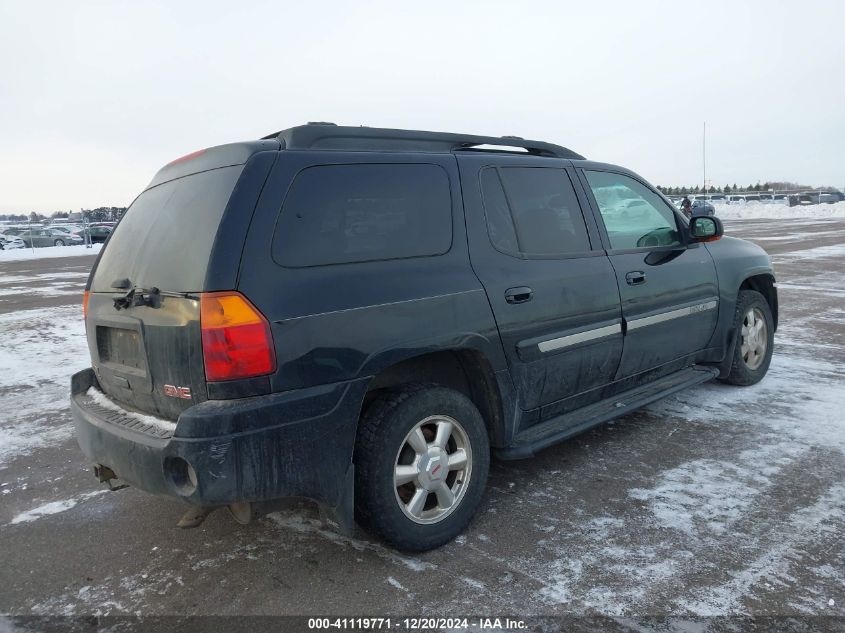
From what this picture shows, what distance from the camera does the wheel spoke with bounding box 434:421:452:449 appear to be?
2.95m

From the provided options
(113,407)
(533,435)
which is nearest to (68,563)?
(113,407)

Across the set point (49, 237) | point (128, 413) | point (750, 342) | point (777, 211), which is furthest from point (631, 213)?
point (777, 211)

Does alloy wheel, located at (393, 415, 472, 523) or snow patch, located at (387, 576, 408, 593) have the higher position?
alloy wheel, located at (393, 415, 472, 523)

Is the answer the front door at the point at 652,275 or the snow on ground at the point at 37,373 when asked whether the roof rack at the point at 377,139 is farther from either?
the snow on ground at the point at 37,373

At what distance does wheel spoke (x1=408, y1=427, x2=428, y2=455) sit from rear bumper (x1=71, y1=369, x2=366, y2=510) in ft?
1.02

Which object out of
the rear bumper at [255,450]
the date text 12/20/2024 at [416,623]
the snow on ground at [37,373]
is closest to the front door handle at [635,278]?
the rear bumper at [255,450]

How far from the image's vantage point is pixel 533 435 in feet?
11.2

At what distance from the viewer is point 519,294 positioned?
3279 millimetres

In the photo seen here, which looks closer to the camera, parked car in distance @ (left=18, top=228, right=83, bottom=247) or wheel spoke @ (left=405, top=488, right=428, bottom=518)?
wheel spoke @ (left=405, top=488, right=428, bottom=518)

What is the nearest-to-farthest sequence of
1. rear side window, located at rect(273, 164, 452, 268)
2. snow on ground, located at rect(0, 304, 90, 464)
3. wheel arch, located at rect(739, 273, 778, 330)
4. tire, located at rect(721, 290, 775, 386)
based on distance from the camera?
rear side window, located at rect(273, 164, 452, 268)
snow on ground, located at rect(0, 304, 90, 464)
tire, located at rect(721, 290, 775, 386)
wheel arch, located at rect(739, 273, 778, 330)

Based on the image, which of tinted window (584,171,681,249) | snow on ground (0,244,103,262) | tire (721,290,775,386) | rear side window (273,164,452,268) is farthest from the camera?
snow on ground (0,244,103,262)

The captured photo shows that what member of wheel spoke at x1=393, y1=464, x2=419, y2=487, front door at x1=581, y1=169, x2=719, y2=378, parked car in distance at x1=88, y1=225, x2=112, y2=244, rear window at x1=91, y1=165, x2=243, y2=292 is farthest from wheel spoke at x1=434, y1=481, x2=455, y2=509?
parked car in distance at x1=88, y1=225, x2=112, y2=244

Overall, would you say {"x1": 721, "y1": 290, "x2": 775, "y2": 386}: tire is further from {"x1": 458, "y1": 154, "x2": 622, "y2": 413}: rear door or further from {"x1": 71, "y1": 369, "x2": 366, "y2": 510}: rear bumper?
{"x1": 71, "y1": 369, "x2": 366, "y2": 510}: rear bumper

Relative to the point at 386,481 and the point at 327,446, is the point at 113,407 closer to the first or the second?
the point at 327,446
